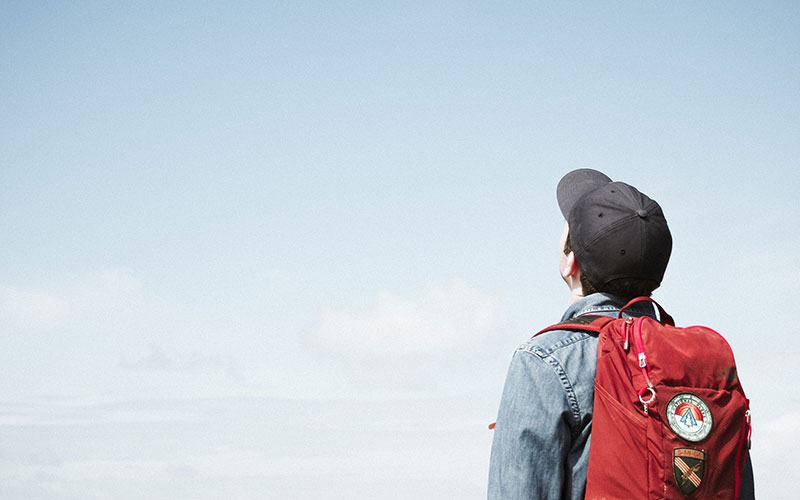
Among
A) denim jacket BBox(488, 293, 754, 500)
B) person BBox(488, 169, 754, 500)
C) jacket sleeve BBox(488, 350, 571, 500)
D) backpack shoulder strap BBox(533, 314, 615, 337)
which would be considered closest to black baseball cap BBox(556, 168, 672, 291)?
person BBox(488, 169, 754, 500)

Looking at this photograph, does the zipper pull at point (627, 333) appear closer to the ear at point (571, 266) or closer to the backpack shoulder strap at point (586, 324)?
the backpack shoulder strap at point (586, 324)

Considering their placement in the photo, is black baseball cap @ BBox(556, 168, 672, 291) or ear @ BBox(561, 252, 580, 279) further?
ear @ BBox(561, 252, 580, 279)

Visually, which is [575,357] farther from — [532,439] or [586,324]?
[532,439]

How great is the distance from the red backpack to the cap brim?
26.7 inches

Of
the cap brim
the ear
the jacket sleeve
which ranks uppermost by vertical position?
the cap brim

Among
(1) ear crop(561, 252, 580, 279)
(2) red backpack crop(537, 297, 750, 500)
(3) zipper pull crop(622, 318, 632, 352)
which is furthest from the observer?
(1) ear crop(561, 252, 580, 279)

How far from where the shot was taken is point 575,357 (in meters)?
3.49

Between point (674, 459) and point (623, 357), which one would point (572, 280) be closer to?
point (623, 357)

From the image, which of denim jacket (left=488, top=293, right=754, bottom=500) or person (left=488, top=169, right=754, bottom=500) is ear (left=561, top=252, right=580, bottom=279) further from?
denim jacket (left=488, top=293, right=754, bottom=500)

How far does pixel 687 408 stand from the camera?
3.40 metres

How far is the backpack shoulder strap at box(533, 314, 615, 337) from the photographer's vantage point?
11.6 ft

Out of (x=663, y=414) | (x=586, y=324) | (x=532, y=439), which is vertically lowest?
(x=532, y=439)

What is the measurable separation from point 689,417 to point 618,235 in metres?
0.77

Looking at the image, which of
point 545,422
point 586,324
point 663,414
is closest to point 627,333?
point 586,324
